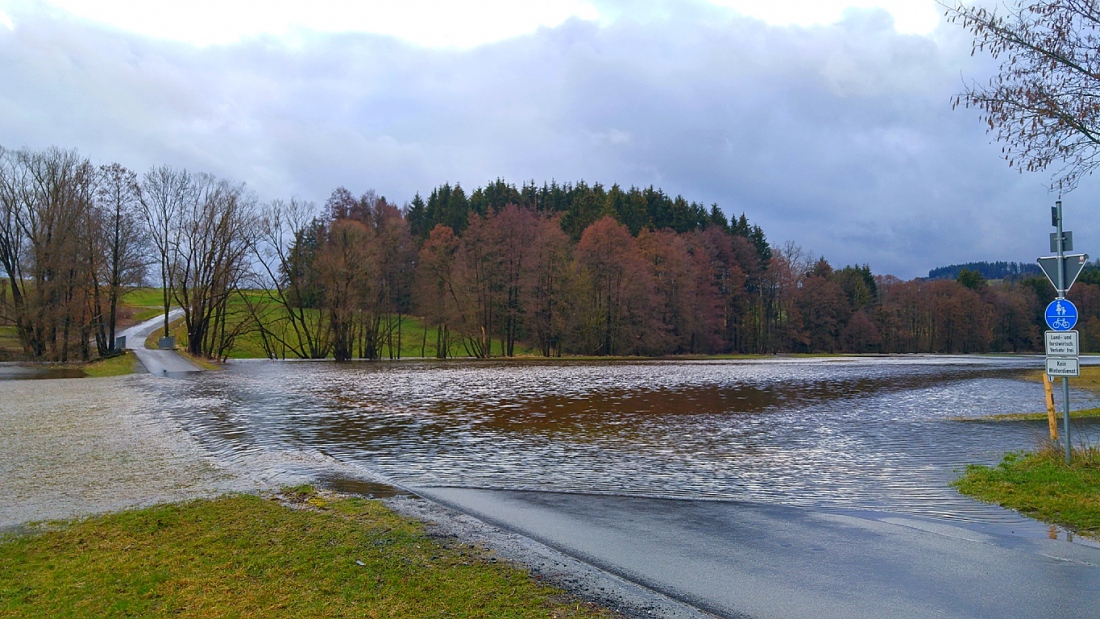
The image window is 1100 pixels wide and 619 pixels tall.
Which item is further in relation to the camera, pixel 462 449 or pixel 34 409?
pixel 34 409

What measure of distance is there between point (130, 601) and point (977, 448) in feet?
47.1

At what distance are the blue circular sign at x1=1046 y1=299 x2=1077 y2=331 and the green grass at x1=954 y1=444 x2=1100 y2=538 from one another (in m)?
1.98

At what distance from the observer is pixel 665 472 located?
11172 mm

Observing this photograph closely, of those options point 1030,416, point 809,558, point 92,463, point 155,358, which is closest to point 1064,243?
point 809,558

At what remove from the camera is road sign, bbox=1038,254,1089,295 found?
9859mm

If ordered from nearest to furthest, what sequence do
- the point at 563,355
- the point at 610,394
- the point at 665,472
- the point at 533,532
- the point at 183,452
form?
the point at 533,532 → the point at 665,472 → the point at 183,452 → the point at 610,394 → the point at 563,355

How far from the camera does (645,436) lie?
1534 cm

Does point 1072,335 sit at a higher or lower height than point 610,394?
higher

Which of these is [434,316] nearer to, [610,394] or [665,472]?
[610,394]

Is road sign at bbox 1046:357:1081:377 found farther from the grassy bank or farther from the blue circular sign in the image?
the grassy bank

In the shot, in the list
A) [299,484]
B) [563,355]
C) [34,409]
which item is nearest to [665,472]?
[299,484]

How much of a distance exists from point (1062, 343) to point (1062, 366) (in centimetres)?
35

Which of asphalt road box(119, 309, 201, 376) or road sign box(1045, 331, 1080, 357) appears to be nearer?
road sign box(1045, 331, 1080, 357)

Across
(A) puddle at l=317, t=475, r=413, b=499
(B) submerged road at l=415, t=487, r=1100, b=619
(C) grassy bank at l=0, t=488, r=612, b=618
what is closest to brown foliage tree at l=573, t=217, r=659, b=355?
(A) puddle at l=317, t=475, r=413, b=499
